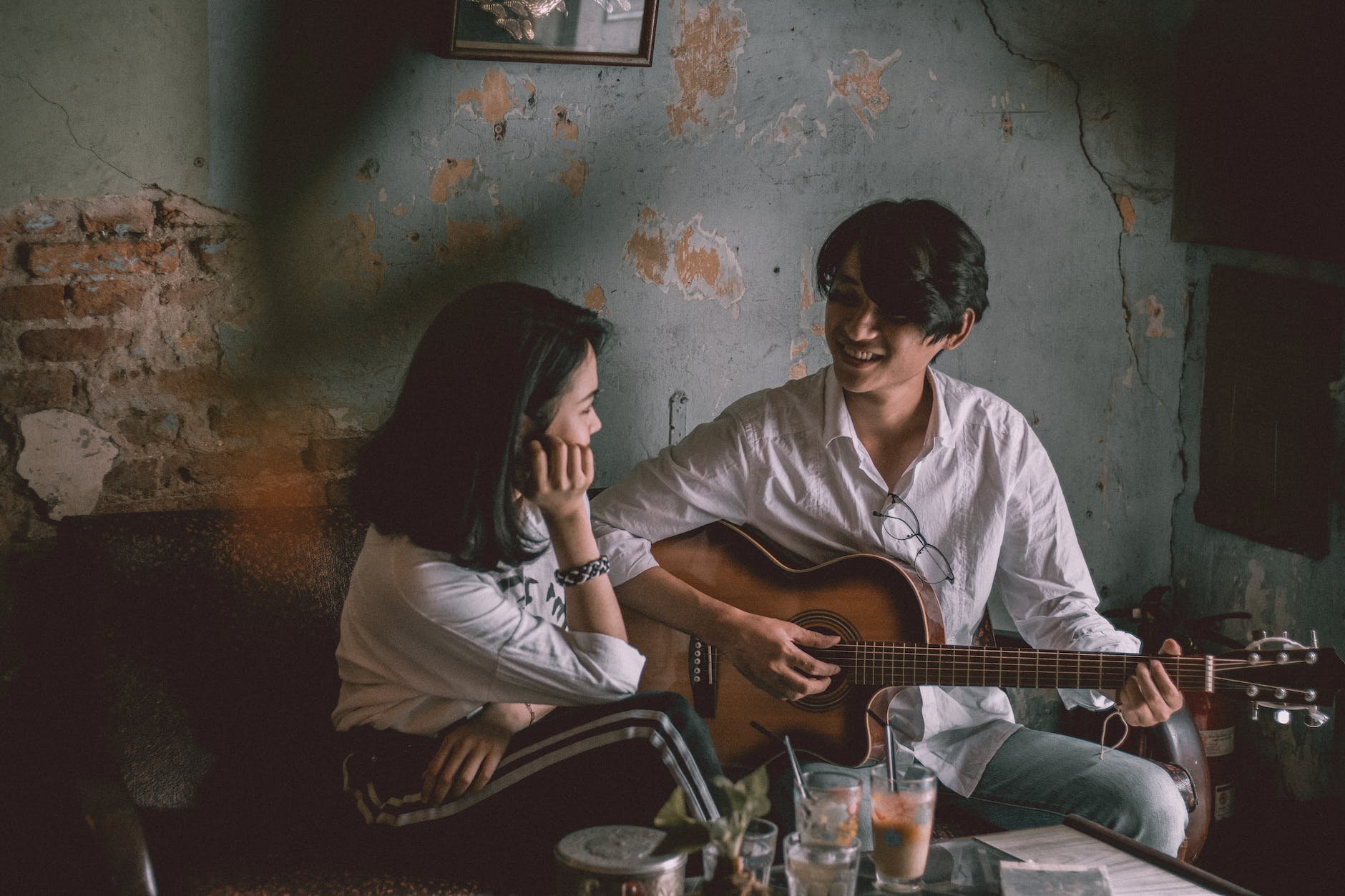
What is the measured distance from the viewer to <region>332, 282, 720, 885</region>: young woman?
170 cm

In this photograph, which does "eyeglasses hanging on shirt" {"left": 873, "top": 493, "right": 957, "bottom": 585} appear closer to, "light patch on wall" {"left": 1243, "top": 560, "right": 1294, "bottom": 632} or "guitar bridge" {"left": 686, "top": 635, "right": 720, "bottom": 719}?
"guitar bridge" {"left": 686, "top": 635, "right": 720, "bottom": 719}

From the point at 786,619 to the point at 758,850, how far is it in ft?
3.07

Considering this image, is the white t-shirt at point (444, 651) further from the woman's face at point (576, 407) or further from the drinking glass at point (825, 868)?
A: the drinking glass at point (825, 868)

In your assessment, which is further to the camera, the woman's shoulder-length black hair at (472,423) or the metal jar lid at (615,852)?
the woman's shoulder-length black hair at (472,423)

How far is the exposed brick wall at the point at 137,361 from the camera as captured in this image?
2.18 metres

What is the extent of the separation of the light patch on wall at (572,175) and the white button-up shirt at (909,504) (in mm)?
645

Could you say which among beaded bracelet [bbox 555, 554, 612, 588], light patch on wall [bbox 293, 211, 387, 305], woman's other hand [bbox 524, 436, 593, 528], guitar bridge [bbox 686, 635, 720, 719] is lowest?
guitar bridge [bbox 686, 635, 720, 719]

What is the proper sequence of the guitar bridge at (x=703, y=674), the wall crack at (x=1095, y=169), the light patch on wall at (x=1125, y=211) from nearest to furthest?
the guitar bridge at (x=703, y=674) → the wall crack at (x=1095, y=169) → the light patch on wall at (x=1125, y=211)

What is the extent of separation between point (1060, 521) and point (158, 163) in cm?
192

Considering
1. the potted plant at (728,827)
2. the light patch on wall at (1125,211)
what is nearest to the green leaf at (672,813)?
the potted plant at (728,827)

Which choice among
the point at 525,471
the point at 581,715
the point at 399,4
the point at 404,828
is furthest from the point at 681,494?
the point at 399,4

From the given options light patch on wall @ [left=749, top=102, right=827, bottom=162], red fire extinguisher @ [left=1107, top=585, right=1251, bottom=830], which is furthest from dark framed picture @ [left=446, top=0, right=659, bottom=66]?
red fire extinguisher @ [left=1107, top=585, right=1251, bottom=830]

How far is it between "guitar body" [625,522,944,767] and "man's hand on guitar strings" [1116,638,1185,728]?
348mm

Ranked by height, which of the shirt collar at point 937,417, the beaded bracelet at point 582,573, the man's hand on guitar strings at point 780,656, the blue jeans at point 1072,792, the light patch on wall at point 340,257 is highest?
the light patch on wall at point 340,257
